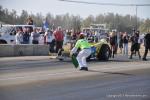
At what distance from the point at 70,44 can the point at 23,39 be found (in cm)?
487

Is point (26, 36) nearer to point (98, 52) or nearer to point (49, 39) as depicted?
Answer: point (49, 39)

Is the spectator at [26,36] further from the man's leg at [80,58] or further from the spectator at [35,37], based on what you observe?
the man's leg at [80,58]

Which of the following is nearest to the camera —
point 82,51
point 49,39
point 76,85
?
point 76,85

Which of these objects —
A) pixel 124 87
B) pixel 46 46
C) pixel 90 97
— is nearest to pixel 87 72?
pixel 124 87

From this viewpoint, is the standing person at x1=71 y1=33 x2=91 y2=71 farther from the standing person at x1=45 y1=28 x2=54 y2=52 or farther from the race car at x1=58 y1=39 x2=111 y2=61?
the standing person at x1=45 y1=28 x2=54 y2=52

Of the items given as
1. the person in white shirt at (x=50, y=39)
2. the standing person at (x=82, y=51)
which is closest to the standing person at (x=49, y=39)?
the person in white shirt at (x=50, y=39)

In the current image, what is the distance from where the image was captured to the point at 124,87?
1107cm

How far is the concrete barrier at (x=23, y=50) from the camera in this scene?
24.1 m

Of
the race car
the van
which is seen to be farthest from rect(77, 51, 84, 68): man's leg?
the van

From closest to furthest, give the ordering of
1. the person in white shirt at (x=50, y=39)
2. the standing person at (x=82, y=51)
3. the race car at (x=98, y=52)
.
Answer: the standing person at (x=82, y=51)
the race car at (x=98, y=52)
the person in white shirt at (x=50, y=39)

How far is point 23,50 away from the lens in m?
25.0

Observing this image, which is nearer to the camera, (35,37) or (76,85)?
(76,85)

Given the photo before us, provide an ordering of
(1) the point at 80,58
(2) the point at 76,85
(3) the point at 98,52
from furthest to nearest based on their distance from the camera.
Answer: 1. (3) the point at 98,52
2. (1) the point at 80,58
3. (2) the point at 76,85

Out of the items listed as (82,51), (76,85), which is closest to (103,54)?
(82,51)
